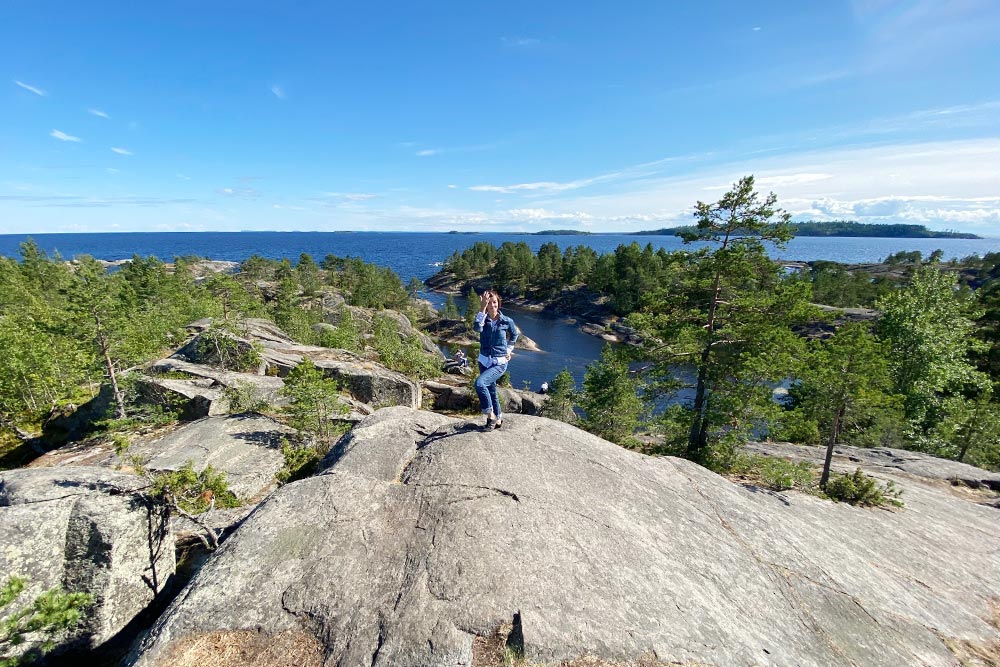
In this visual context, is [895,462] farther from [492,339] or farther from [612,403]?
[492,339]

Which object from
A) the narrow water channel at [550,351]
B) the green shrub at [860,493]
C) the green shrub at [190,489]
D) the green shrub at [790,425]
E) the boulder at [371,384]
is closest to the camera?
the green shrub at [190,489]

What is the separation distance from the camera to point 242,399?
17.6 meters

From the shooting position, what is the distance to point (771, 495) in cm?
1229

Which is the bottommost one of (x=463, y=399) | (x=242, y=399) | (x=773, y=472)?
(x=463, y=399)

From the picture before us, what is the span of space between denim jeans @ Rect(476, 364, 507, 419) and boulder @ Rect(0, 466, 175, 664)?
7.26 meters

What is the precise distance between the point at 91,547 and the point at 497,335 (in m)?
9.03

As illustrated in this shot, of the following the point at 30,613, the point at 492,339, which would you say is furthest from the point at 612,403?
Result: the point at 30,613

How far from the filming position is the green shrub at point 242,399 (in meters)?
17.6

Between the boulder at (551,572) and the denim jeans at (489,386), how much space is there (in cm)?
71

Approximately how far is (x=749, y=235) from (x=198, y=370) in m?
28.1

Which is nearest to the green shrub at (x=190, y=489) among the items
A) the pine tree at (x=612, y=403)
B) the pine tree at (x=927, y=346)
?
the pine tree at (x=612, y=403)

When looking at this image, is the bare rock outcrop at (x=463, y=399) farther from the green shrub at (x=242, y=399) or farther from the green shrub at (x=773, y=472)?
the green shrub at (x=773, y=472)

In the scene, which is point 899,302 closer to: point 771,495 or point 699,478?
point 771,495

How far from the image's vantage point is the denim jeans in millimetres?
10516
